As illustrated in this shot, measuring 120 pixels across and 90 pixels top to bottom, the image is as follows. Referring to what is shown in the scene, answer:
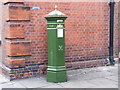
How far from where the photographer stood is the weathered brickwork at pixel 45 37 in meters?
6.53

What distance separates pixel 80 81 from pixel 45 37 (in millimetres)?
1726

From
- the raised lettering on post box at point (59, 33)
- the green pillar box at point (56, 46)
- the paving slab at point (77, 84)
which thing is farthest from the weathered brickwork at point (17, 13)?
the paving slab at point (77, 84)

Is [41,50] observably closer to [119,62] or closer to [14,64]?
[14,64]

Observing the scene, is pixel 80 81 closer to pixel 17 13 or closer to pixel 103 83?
pixel 103 83

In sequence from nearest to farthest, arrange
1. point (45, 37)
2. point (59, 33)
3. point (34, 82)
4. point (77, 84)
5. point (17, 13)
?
point (77, 84) < point (59, 33) < point (34, 82) < point (17, 13) < point (45, 37)

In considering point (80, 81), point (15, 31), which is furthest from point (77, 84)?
point (15, 31)

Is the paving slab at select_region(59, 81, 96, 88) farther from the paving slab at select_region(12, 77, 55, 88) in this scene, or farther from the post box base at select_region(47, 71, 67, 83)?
the paving slab at select_region(12, 77, 55, 88)

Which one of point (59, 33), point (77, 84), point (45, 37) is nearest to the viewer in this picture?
point (77, 84)

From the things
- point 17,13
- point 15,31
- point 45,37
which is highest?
point 17,13

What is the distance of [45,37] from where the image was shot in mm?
7043

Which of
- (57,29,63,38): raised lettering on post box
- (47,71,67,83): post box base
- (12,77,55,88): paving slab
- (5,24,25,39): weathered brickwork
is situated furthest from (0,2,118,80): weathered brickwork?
(57,29,63,38): raised lettering on post box

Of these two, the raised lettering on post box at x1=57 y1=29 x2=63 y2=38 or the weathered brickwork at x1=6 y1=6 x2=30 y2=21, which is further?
the weathered brickwork at x1=6 y1=6 x2=30 y2=21

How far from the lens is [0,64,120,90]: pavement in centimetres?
595

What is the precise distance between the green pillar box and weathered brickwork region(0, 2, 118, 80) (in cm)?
75
